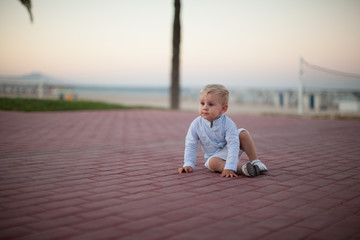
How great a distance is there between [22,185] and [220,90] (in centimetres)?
198

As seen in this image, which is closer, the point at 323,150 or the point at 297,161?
the point at 297,161

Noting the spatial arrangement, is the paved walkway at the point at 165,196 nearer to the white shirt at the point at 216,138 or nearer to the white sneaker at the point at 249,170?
the white sneaker at the point at 249,170

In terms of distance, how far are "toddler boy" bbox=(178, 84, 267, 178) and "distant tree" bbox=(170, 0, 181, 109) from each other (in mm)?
12012

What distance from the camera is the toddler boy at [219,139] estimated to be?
3363 mm

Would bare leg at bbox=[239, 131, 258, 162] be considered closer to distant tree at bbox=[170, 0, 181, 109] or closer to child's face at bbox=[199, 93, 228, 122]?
child's face at bbox=[199, 93, 228, 122]

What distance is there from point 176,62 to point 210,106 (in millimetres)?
12228

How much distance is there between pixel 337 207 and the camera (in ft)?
8.16

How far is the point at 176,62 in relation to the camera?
50.3 ft

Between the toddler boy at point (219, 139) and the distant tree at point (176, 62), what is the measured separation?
12012mm

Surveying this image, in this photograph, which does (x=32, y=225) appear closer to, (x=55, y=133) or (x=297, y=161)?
(x=297, y=161)

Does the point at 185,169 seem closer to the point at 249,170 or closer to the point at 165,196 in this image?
the point at 249,170

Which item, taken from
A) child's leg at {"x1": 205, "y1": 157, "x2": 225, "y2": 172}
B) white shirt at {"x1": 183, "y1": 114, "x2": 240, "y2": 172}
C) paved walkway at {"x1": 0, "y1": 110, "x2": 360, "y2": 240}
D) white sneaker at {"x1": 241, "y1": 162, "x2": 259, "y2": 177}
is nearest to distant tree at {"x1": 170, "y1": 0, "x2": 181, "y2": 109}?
paved walkway at {"x1": 0, "y1": 110, "x2": 360, "y2": 240}

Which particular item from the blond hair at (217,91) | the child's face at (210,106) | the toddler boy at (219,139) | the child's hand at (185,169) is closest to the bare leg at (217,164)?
the toddler boy at (219,139)

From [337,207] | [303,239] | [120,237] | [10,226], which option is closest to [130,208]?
[120,237]
